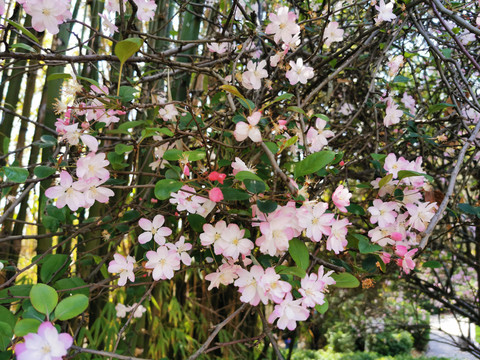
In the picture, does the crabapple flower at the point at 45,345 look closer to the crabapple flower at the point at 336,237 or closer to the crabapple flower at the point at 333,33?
the crabapple flower at the point at 336,237

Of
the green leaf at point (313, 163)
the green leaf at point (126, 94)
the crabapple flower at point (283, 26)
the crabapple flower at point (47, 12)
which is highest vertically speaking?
the crabapple flower at point (283, 26)

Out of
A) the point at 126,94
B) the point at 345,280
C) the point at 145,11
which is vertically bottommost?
the point at 345,280

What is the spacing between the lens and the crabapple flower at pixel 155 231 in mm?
708

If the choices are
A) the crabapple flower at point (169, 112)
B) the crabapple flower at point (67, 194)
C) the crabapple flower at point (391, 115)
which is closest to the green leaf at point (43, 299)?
the crabapple flower at point (67, 194)

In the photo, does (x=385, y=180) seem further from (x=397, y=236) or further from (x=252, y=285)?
(x=252, y=285)

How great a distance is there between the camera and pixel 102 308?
1.54m

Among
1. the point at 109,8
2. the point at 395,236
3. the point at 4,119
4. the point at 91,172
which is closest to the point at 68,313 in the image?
the point at 91,172

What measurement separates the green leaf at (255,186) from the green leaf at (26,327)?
31 centimetres

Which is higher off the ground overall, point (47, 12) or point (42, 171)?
point (47, 12)

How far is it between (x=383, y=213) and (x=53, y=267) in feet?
2.10

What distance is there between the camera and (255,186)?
0.53m

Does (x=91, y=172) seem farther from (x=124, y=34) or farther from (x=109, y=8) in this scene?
(x=109, y=8)

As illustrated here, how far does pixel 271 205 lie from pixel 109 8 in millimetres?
604

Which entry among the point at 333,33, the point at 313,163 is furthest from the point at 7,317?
the point at 333,33
